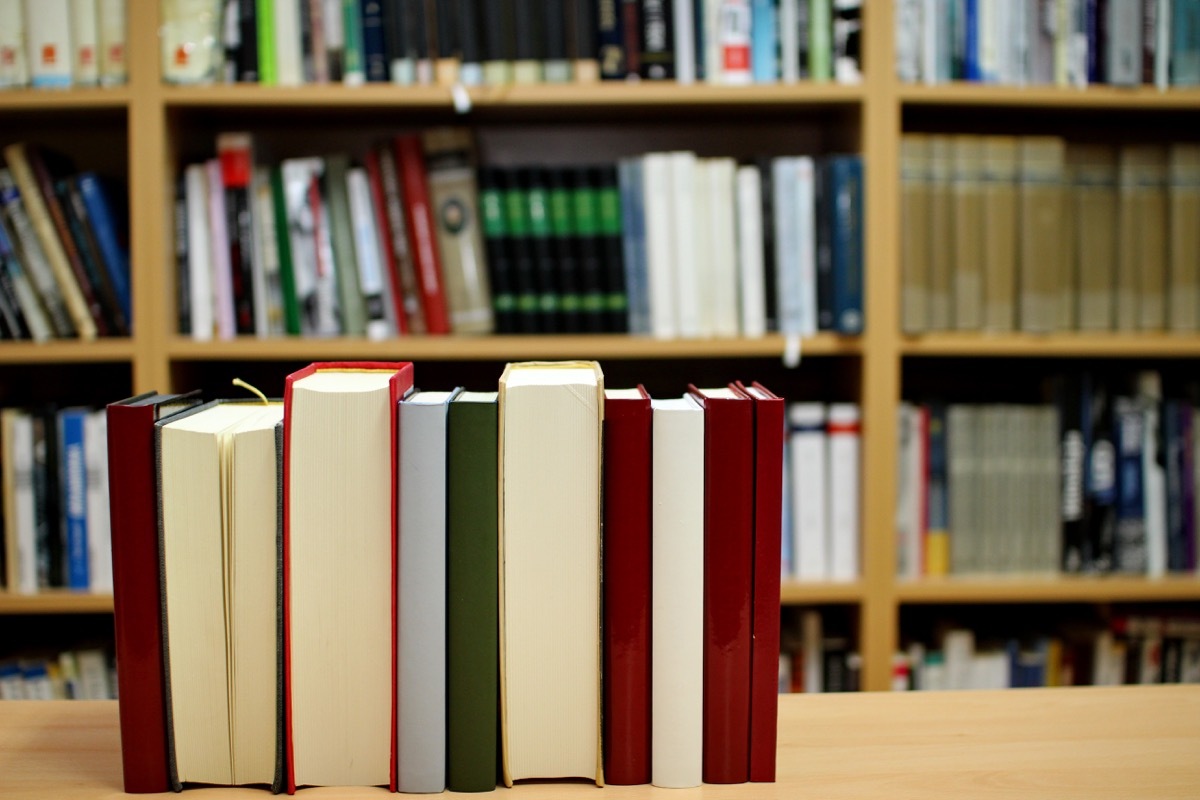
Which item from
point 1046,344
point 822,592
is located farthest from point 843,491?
point 1046,344

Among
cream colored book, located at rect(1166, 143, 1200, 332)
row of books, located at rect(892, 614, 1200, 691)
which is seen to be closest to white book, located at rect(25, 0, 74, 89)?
row of books, located at rect(892, 614, 1200, 691)

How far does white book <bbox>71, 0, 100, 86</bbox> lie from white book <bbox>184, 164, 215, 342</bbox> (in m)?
0.22

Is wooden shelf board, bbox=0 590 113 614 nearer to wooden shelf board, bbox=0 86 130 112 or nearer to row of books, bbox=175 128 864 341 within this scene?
row of books, bbox=175 128 864 341

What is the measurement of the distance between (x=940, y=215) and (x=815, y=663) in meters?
0.80

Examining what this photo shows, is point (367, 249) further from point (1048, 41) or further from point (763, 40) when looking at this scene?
point (1048, 41)

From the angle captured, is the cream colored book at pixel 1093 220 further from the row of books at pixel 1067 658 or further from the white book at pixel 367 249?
the white book at pixel 367 249

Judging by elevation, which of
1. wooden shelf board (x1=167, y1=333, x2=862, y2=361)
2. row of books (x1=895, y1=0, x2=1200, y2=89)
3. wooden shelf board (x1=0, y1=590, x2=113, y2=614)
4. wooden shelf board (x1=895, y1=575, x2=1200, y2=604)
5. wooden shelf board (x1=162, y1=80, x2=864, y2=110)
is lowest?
wooden shelf board (x1=895, y1=575, x2=1200, y2=604)

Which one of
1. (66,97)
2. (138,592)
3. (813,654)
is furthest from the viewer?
(813,654)

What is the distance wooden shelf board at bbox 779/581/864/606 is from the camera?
165 centimetres

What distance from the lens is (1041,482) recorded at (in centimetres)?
169

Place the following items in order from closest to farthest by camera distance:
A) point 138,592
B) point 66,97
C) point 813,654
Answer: point 138,592, point 66,97, point 813,654

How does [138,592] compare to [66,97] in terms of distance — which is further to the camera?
[66,97]

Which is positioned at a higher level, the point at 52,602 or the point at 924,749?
the point at 924,749

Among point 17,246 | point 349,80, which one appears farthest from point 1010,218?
point 17,246
